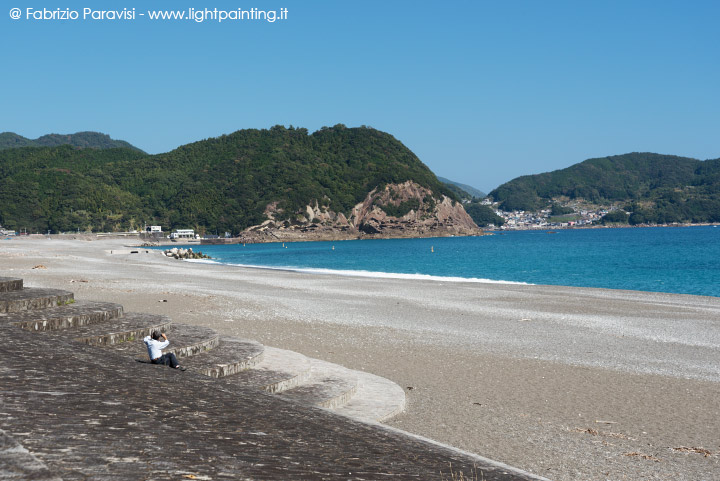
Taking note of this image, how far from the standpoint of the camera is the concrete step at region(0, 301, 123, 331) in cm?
1041

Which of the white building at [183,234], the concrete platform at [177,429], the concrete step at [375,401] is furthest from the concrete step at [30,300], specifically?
the white building at [183,234]

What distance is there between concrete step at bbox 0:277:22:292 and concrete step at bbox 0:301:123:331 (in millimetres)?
1669

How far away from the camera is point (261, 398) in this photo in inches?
294

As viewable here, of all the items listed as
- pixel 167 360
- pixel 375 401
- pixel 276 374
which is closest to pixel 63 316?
pixel 167 360

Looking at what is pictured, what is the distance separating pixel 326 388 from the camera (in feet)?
32.8

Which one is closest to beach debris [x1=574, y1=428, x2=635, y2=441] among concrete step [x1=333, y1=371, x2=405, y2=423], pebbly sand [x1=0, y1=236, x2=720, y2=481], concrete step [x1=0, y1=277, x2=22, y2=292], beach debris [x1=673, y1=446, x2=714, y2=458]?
pebbly sand [x1=0, y1=236, x2=720, y2=481]

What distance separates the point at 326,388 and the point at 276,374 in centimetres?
99

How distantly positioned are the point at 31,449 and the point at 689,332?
19.8 meters

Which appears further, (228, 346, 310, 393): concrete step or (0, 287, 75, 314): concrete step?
(0, 287, 75, 314): concrete step

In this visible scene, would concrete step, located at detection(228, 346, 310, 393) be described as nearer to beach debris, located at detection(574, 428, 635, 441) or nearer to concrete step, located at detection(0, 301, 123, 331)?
concrete step, located at detection(0, 301, 123, 331)

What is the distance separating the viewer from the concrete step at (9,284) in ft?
42.5

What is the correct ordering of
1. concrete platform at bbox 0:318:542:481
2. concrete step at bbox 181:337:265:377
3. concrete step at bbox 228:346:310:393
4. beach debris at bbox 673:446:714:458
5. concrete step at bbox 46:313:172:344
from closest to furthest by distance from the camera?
concrete platform at bbox 0:318:542:481 → beach debris at bbox 673:446:714:458 → concrete step at bbox 228:346:310:393 → concrete step at bbox 181:337:265:377 → concrete step at bbox 46:313:172:344

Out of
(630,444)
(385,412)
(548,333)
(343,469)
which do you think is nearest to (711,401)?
(630,444)

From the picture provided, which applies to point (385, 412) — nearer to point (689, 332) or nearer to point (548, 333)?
point (548, 333)
